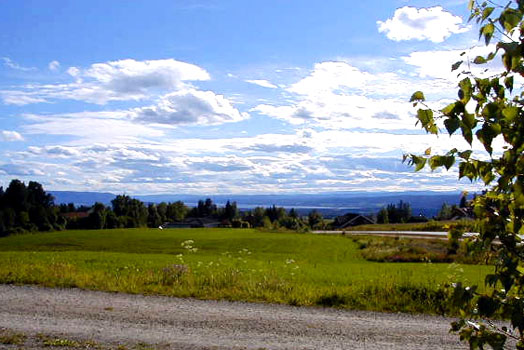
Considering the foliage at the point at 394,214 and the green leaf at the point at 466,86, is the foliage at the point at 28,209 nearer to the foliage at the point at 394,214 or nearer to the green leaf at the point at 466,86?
the foliage at the point at 394,214

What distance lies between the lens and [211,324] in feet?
34.2

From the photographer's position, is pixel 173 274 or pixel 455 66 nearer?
pixel 455 66

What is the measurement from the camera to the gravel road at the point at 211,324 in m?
9.14

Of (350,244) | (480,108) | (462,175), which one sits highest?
(480,108)

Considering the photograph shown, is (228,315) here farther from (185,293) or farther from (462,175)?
(462,175)

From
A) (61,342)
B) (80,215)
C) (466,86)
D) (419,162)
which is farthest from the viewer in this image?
(80,215)

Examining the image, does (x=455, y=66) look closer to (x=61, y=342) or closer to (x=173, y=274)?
(x=61, y=342)

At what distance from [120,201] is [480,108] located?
121094 millimetres

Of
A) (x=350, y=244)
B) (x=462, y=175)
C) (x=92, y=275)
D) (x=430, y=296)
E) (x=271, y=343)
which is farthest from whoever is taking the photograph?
(x=350, y=244)

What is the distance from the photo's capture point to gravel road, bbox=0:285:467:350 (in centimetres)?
914

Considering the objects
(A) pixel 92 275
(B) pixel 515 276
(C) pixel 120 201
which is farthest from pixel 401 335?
(C) pixel 120 201

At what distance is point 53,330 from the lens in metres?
9.47

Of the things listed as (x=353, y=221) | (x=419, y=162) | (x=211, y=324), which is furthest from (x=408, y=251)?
(x=353, y=221)

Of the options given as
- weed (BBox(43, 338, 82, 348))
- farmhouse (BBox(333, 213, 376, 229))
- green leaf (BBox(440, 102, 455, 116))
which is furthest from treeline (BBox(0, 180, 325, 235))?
green leaf (BBox(440, 102, 455, 116))
